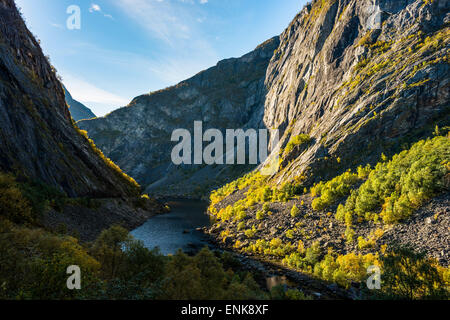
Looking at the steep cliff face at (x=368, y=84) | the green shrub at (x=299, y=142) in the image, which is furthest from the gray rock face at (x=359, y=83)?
the green shrub at (x=299, y=142)

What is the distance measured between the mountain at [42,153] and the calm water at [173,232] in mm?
5235

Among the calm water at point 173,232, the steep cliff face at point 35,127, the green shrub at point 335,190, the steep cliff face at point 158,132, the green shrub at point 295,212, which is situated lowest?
the calm water at point 173,232

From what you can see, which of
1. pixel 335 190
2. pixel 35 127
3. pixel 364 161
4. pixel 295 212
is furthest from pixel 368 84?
pixel 35 127

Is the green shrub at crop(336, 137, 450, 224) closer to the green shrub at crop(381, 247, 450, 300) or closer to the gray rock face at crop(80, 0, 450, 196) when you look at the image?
the gray rock face at crop(80, 0, 450, 196)

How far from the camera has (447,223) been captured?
76.4 ft

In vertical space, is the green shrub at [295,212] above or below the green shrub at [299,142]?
below

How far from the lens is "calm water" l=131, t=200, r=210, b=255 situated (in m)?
43.3

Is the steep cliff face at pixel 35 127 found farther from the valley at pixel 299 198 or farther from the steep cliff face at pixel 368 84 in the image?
the steep cliff face at pixel 368 84

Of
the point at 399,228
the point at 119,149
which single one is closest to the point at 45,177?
the point at 399,228

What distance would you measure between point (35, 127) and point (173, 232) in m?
34.6

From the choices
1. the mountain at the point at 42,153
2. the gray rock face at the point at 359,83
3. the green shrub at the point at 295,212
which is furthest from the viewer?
the gray rock face at the point at 359,83

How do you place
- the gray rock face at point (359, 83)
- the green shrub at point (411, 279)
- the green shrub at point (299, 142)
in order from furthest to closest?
1. the green shrub at point (299, 142)
2. the gray rock face at point (359, 83)
3. the green shrub at point (411, 279)

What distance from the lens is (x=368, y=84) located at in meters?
52.9

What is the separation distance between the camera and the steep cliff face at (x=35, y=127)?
1401 inches
